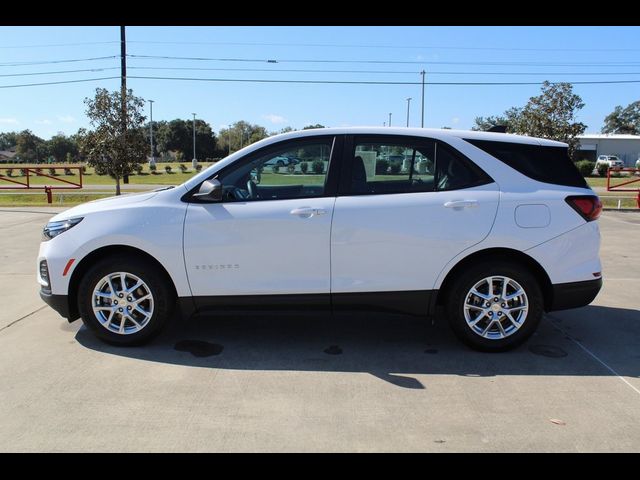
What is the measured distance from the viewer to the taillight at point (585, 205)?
171 inches

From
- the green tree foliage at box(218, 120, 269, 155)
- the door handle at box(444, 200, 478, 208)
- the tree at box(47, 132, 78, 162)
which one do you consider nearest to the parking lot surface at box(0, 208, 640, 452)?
the door handle at box(444, 200, 478, 208)

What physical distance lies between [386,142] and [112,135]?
14901mm

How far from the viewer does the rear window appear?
4.43 meters

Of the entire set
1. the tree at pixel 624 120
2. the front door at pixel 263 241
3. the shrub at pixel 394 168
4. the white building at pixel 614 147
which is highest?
the tree at pixel 624 120

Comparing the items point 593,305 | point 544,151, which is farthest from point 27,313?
point 593,305

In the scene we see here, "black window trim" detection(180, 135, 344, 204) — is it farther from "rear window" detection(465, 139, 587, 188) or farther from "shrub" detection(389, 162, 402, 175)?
"rear window" detection(465, 139, 587, 188)

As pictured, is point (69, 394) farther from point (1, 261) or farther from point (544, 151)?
point (1, 261)

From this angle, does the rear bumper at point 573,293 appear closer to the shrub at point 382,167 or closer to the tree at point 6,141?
the shrub at point 382,167

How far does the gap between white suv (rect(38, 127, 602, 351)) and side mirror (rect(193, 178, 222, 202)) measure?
1 centimetres

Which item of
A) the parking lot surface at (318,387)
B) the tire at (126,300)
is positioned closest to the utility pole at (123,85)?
the parking lot surface at (318,387)

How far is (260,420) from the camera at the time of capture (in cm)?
332

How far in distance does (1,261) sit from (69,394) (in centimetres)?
569

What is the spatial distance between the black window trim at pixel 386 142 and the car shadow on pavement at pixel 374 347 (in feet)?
4.47
